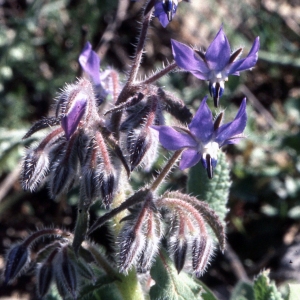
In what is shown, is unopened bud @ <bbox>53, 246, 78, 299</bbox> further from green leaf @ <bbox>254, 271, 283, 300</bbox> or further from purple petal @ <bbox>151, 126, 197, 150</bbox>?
green leaf @ <bbox>254, 271, 283, 300</bbox>

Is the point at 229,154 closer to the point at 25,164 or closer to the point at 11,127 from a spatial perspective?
the point at 11,127

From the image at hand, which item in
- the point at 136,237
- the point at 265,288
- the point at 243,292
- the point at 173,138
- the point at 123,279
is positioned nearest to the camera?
the point at 173,138

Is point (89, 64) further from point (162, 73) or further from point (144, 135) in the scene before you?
point (144, 135)

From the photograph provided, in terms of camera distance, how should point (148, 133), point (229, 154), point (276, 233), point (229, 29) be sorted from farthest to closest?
1. point (229, 29)
2. point (229, 154)
3. point (276, 233)
4. point (148, 133)

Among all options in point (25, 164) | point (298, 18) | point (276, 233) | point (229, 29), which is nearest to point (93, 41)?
point (229, 29)

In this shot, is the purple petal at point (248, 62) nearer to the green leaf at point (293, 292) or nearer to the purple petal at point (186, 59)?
the purple petal at point (186, 59)

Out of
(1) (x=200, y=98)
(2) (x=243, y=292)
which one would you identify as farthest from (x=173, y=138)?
(1) (x=200, y=98)
